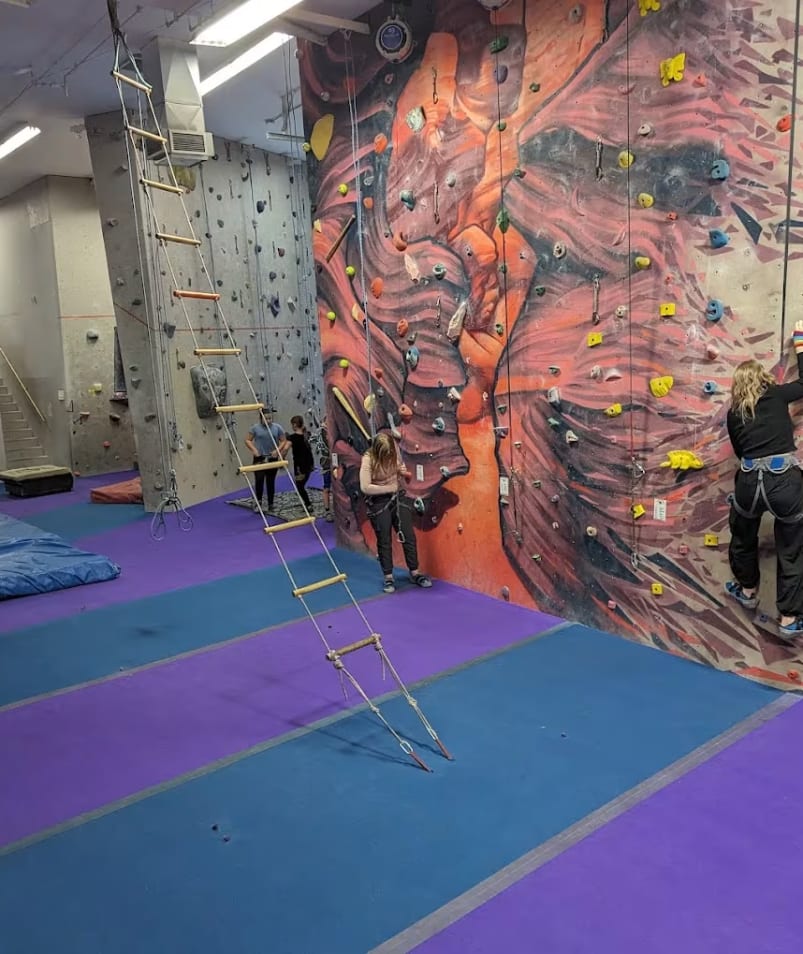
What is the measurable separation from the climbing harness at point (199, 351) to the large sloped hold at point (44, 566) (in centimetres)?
72

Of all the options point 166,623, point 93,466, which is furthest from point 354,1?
point 93,466

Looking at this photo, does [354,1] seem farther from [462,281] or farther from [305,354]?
[305,354]

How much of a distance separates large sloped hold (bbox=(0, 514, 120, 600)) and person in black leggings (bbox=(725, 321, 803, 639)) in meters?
5.10

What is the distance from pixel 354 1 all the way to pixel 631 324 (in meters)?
3.39

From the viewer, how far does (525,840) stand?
9.87 ft

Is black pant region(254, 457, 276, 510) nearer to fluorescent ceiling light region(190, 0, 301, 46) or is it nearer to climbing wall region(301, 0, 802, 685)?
climbing wall region(301, 0, 802, 685)

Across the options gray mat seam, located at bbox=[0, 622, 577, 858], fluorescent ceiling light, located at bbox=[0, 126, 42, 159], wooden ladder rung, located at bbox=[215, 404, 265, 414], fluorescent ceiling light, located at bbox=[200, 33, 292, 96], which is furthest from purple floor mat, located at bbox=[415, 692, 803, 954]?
fluorescent ceiling light, located at bbox=[0, 126, 42, 159]

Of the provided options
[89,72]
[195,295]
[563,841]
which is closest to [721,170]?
[195,295]

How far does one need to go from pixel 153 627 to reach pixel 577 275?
12.0ft

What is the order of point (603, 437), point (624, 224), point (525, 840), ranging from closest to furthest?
point (525, 840) → point (624, 224) → point (603, 437)

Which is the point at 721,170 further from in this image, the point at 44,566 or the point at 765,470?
the point at 44,566

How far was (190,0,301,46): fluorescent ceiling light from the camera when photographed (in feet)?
18.3

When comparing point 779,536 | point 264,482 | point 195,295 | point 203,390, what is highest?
point 195,295

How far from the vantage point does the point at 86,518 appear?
9.44m
